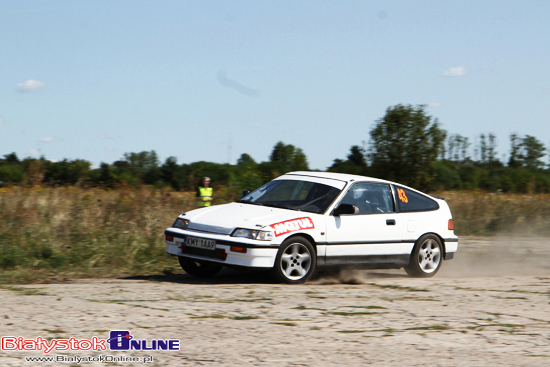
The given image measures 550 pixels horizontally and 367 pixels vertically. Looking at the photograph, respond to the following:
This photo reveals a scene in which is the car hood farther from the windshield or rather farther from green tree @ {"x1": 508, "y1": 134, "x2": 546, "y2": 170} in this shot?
green tree @ {"x1": 508, "y1": 134, "x2": 546, "y2": 170}

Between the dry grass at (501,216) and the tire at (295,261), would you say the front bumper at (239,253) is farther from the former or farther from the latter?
the dry grass at (501,216)

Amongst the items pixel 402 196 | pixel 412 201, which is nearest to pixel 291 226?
pixel 402 196

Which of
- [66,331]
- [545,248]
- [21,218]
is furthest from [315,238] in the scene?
[545,248]

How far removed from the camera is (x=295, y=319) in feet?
20.2

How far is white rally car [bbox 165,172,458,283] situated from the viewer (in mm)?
8312

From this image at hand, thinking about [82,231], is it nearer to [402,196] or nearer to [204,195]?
[204,195]

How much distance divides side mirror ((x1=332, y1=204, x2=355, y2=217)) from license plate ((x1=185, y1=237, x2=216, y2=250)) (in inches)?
71.3

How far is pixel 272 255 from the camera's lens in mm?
8273

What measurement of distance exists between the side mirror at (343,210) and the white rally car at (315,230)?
0.01m

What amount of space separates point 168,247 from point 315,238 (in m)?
2.06

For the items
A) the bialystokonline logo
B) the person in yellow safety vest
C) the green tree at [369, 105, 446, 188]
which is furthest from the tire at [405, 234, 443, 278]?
the green tree at [369, 105, 446, 188]

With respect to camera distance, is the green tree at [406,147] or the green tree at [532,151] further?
the green tree at [532,151]

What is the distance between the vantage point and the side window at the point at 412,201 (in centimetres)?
991

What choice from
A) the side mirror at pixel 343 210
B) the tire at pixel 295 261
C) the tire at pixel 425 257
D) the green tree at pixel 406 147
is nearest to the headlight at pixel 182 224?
the tire at pixel 295 261
